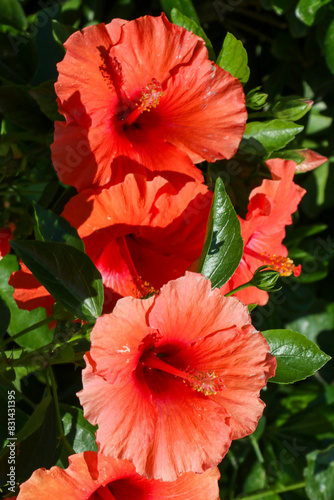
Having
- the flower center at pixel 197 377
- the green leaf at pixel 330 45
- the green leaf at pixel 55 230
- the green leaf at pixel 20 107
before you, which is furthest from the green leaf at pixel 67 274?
the green leaf at pixel 330 45

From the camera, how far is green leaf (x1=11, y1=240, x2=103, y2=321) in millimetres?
1029

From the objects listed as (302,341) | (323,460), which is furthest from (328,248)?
(302,341)

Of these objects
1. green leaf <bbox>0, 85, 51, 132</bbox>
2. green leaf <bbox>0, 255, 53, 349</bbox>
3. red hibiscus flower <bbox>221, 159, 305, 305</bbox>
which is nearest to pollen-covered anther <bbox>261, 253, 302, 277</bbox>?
red hibiscus flower <bbox>221, 159, 305, 305</bbox>

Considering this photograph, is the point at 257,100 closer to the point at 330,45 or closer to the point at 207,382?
the point at 330,45

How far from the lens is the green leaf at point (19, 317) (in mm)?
1422

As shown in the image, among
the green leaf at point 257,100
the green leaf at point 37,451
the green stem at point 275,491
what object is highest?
Answer: the green leaf at point 257,100

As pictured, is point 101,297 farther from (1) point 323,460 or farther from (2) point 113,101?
(1) point 323,460

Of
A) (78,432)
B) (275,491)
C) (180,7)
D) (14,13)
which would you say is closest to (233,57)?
(180,7)

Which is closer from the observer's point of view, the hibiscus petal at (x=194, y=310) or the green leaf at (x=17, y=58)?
the hibiscus petal at (x=194, y=310)

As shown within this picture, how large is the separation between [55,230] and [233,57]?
0.62m

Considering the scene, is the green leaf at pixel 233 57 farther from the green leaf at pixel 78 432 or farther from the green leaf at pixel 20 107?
the green leaf at pixel 78 432

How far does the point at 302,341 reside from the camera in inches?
47.0

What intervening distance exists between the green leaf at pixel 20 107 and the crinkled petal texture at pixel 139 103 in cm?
30

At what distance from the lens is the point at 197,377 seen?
1033mm
